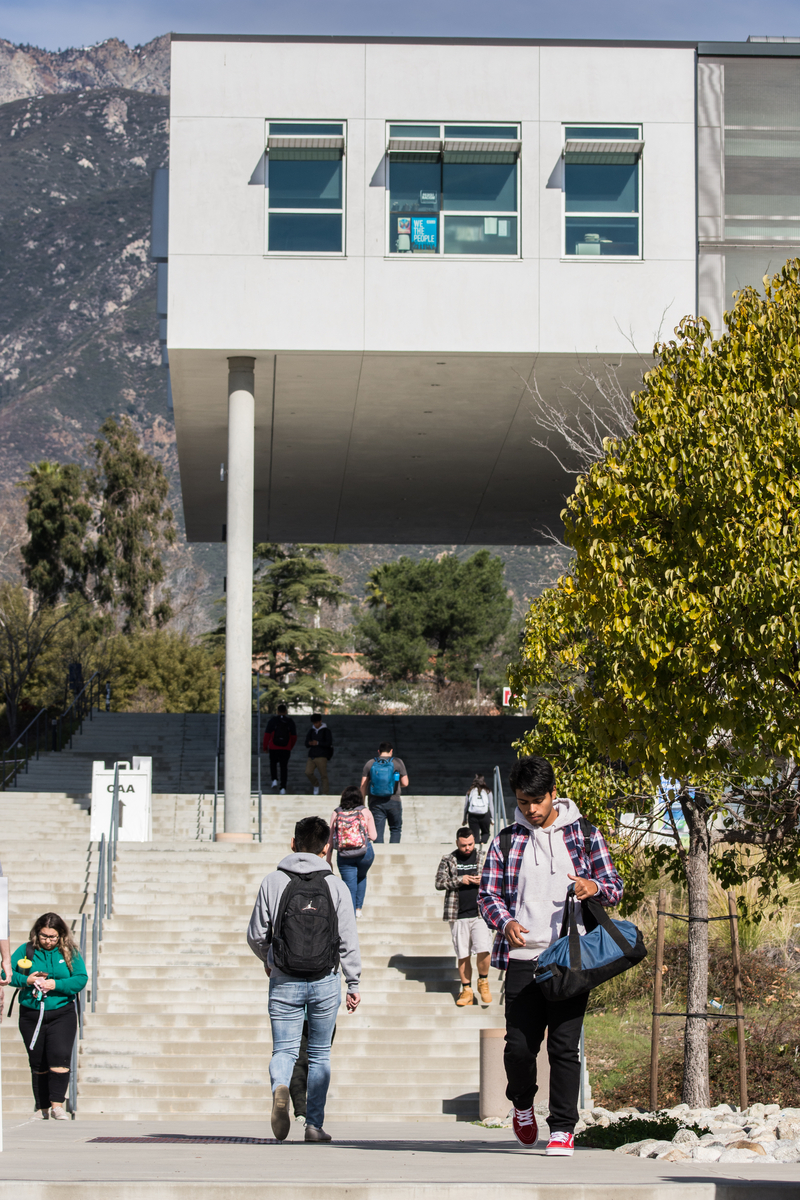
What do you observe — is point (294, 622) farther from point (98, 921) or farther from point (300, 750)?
point (98, 921)

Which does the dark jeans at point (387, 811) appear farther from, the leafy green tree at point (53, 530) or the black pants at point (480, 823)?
the leafy green tree at point (53, 530)

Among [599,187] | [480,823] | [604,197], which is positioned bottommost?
[480,823]

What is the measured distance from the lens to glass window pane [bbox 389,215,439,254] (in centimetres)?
2012

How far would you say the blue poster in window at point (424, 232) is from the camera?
66.0ft

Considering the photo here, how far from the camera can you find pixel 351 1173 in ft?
17.6

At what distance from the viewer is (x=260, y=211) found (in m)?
20.0

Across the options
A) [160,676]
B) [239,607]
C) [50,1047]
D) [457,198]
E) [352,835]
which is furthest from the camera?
[160,676]

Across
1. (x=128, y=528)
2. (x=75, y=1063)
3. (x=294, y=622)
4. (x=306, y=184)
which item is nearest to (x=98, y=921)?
(x=75, y=1063)

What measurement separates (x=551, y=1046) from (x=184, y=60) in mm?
17497

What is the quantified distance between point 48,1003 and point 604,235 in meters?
14.6

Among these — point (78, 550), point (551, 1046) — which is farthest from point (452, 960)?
point (78, 550)

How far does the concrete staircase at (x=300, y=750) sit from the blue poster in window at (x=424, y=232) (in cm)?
1049

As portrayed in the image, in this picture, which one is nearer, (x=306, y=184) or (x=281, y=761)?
(x=306, y=184)

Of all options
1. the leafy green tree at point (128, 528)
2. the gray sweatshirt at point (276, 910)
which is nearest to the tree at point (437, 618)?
the leafy green tree at point (128, 528)
